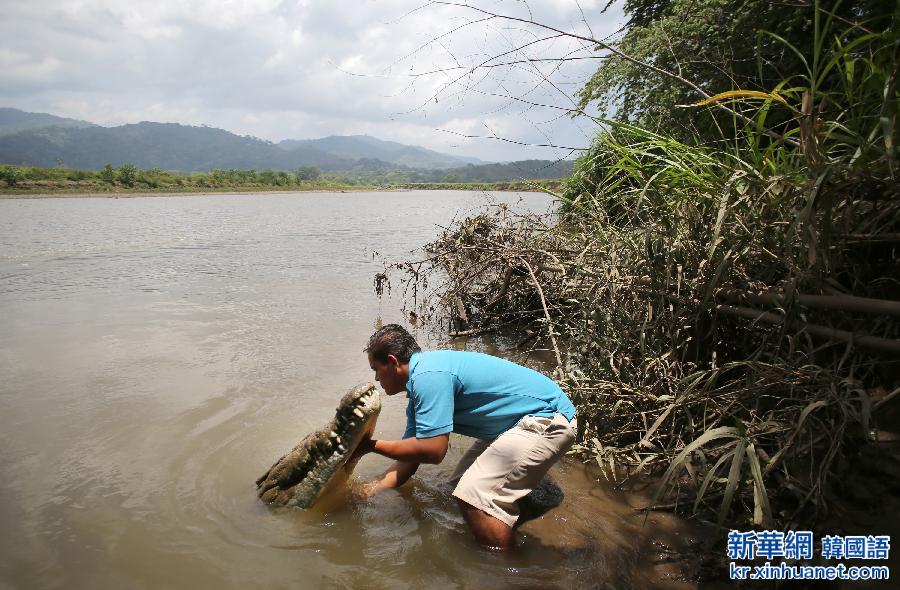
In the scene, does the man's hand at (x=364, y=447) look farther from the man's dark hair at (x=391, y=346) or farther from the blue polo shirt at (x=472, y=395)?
the man's dark hair at (x=391, y=346)

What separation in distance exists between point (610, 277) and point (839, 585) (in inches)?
79.5

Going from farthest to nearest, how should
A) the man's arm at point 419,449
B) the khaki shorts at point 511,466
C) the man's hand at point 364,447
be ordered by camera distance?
the man's hand at point 364,447, the khaki shorts at point 511,466, the man's arm at point 419,449

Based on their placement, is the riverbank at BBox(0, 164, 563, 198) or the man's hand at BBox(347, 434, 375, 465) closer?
the man's hand at BBox(347, 434, 375, 465)

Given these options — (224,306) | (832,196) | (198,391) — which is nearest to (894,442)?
(832,196)

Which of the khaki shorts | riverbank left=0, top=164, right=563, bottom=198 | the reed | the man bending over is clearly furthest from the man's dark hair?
riverbank left=0, top=164, right=563, bottom=198

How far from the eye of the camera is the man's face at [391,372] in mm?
2523

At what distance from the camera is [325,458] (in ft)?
8.81

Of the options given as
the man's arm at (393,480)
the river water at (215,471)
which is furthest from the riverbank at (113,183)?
the man's arm at (393,480)

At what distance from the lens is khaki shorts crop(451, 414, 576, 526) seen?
2.52 m

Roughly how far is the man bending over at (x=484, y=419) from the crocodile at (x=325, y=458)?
0.12 m

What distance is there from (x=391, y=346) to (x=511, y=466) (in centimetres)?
82

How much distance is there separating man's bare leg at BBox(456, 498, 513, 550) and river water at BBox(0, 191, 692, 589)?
0.08 meters

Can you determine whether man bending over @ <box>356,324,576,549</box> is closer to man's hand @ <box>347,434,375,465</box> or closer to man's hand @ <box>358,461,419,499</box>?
man's hand @ <box>347,434,375,465</box>

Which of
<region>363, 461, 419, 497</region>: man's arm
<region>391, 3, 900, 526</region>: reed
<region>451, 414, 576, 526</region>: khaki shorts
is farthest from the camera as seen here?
<region>363, 461, 419, 497</region>: man's arm
